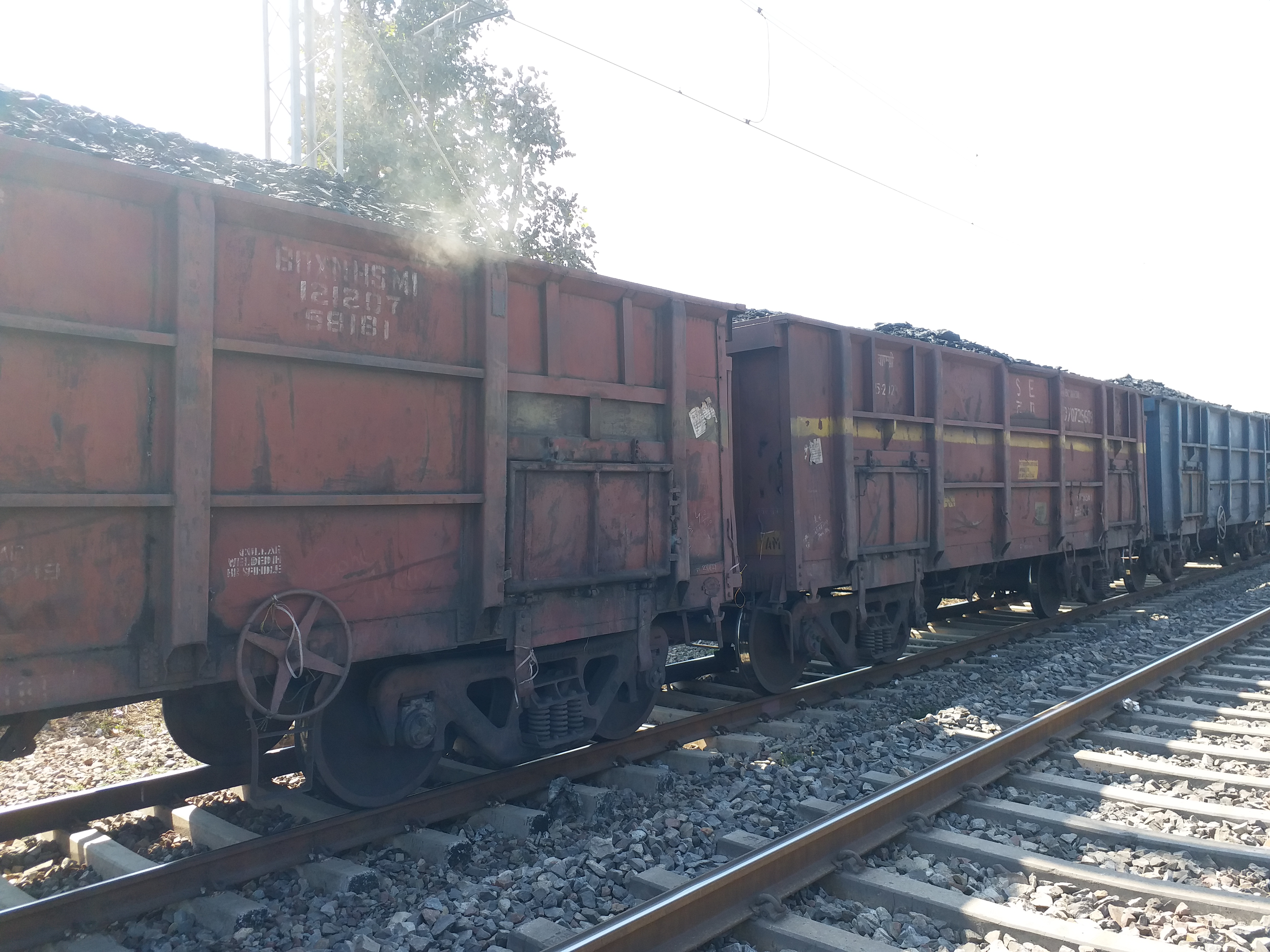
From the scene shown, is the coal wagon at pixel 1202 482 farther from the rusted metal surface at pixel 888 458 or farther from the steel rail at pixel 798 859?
the steel rail at pixel 798 859

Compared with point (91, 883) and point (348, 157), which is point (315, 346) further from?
point (348, 157)

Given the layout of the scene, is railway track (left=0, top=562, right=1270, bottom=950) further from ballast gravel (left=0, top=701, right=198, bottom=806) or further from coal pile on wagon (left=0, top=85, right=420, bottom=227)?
coal pile on wagon (left=0, top=85, right=420, bottom=227)

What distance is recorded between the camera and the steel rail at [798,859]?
3426mm

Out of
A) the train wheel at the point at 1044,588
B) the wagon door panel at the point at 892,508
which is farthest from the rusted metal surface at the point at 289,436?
the train wheel at the point at 1044,588

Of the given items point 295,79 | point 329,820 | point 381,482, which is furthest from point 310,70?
→ point 329,820

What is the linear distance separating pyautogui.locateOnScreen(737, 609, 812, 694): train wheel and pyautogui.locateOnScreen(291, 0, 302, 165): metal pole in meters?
9.08

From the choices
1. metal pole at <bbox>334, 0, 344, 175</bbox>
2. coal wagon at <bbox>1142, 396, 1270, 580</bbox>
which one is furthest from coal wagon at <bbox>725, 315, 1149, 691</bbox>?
metal pole at <bbox>334, 0, 344, 175</bbox>

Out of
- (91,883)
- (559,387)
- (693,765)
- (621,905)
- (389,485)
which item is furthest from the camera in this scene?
(693,765)

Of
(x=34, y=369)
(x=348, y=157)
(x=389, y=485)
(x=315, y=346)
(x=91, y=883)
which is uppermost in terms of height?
(x=348, y=157)

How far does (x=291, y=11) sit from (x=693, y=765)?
12.0m

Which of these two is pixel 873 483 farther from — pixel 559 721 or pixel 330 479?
pixel 330 479

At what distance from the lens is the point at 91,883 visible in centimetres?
421

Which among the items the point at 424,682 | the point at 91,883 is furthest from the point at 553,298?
the point at 91,883

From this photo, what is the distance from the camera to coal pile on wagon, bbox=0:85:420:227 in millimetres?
4066
